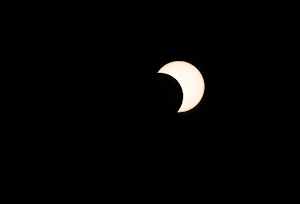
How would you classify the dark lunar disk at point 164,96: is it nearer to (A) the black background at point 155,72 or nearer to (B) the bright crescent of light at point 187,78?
(B) the bright crescent of light at point 187,78

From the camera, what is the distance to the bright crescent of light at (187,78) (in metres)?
1.26

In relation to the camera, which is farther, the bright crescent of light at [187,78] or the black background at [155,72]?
the black background at [155,72]

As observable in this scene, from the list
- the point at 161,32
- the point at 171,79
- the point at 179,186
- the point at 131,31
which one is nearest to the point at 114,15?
the point at 131,31

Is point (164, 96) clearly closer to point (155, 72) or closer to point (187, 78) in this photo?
point (187, 78)

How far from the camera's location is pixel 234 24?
1.44m

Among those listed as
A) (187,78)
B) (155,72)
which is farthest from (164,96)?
(155,72)

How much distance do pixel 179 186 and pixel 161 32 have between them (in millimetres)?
998

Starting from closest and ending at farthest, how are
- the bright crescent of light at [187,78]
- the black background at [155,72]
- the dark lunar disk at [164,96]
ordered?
the dark lunar disk at [164,96] < the bright crescent of light at [187,78] < the black background at [155,72]

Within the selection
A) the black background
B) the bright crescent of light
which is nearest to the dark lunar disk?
the bright crescent of light

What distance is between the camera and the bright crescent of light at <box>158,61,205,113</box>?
126 centimetres

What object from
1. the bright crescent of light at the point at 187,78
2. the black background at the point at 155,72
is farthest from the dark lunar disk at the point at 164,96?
the black background at the point at 155,72

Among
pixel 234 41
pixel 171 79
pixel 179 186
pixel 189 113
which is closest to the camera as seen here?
pixel 171 79

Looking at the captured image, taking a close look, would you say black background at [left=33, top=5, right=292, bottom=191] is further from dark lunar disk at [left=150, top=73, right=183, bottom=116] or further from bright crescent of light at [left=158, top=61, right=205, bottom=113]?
dark lunar disk at [left=150, top=73, right=183, bottom=116]

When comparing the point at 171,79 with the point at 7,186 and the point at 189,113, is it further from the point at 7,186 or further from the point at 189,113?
the point at 7,186
